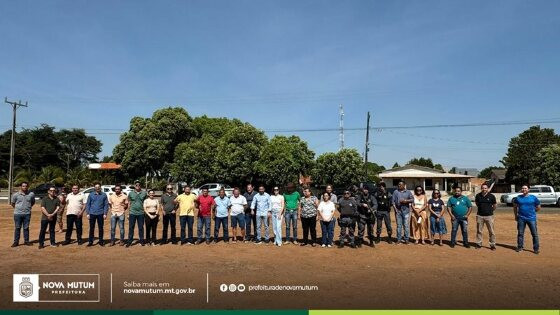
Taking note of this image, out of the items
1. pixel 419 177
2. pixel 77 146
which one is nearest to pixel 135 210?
pixel 419 177

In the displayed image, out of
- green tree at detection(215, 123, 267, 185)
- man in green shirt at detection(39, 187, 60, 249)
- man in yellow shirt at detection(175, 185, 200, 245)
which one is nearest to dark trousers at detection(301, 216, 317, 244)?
man in yellow shirt at detection(175, 185, 200, 245)

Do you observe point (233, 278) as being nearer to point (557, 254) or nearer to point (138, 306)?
point (138, 306)

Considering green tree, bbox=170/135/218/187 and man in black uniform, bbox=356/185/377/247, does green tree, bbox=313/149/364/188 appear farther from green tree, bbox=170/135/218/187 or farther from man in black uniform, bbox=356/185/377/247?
man in black uniform, bbox=356/185/377/247

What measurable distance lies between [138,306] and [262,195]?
18.5 ft

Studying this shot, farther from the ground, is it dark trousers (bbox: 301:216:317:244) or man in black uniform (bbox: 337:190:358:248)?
man in black uniform (bbox: 337:190:358:248)

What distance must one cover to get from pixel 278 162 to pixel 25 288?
2632 cm

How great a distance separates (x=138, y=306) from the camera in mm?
5879

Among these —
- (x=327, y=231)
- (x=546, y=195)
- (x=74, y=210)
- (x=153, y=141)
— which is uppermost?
(x=153, y=141)

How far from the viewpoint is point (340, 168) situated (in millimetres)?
37812

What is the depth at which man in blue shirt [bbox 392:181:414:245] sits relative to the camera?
11.3 m

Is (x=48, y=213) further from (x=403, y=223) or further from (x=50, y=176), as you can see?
(x=50, y=176)

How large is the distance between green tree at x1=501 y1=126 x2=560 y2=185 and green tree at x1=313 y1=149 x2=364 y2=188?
20.8m

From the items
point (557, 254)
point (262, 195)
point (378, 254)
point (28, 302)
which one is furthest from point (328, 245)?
point (28, 302)

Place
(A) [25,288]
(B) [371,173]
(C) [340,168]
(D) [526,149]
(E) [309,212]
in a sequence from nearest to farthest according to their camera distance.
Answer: (A) [25,288] → (E) [309,212] → (C) [340,168] → (D) [526,149] → (B) [371,173]
